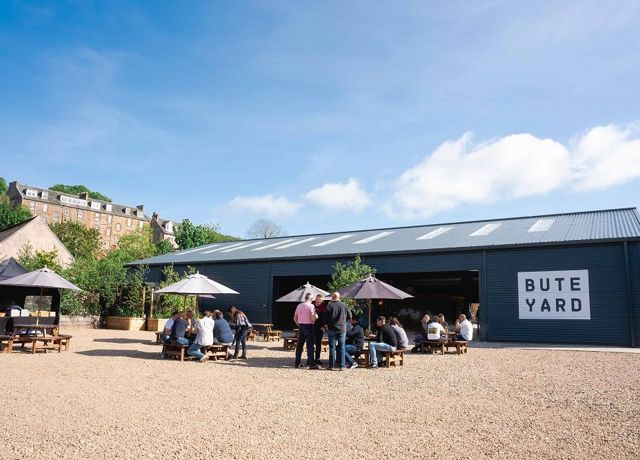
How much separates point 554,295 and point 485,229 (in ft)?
17.5

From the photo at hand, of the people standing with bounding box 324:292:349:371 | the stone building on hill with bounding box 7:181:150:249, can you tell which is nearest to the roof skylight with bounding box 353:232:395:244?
Answer: the people standing with bounding box 324:292:349:371

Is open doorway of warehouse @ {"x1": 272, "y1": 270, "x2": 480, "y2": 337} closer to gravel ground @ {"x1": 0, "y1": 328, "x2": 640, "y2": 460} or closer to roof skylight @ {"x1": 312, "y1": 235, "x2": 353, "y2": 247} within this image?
roof skylight @ {"x1": 312, "y1": 235, "x2": 353, "y2": 247}

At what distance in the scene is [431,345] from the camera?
1428 cm

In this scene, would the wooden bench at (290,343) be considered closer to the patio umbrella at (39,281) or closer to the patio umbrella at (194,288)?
the patio umbrella at (194,288)

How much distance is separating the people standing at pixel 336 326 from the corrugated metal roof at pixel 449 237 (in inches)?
396

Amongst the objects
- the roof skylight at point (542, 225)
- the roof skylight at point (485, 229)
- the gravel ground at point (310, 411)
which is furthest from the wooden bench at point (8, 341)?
the roof skylight at point (542, 225)

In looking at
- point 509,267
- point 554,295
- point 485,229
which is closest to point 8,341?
point 509,267

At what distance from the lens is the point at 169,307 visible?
2341 centimetres

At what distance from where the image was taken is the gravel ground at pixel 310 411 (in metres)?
4.73

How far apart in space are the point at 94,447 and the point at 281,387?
3.78 metres

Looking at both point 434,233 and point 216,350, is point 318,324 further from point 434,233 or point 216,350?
point 434,233

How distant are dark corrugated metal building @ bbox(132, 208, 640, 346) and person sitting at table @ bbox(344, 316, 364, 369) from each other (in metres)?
8.95

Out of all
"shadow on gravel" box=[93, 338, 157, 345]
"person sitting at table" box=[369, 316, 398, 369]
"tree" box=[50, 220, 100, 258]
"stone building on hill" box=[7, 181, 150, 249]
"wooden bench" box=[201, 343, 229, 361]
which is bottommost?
"shadow on gravel" box=[93, 338, 157, 345]

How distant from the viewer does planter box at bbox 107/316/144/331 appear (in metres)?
21.6
